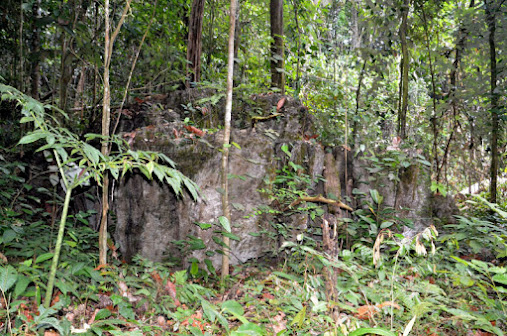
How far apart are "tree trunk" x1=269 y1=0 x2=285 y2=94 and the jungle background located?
30mm

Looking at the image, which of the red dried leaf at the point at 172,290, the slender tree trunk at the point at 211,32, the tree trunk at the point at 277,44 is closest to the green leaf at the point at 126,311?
the red dried leaf at the point at 172,290

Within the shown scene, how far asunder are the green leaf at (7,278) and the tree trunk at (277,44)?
146 inches

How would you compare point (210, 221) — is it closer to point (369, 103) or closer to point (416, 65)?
point (369, 103)

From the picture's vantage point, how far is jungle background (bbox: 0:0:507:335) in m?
1.99

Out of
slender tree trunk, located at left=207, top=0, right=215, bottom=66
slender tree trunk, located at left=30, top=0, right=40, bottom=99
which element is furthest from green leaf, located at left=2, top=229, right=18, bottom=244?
slender tree trunk, located at left=207, top=0, right=215, bottom=66

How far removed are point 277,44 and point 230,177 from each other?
2.60 meters

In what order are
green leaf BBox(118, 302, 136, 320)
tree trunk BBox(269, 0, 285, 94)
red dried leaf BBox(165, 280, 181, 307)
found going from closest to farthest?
green leaf BBox(118, 302, 136, 320) → red dried leaf BBox(165, 280, 181, 307) → tree trunk BBox(269, 0, 285, 94)

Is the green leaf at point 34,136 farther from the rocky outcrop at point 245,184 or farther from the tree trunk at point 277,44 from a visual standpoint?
the tree trunk at point 277,44

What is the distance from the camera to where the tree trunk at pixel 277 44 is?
15.6 ft

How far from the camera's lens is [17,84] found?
178 inches

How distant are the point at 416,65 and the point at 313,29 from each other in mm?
1782

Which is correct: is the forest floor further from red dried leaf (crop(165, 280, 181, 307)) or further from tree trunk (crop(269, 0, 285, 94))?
tree trunk (crop(269, 0, 285, 94))

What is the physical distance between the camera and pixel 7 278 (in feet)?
5.89

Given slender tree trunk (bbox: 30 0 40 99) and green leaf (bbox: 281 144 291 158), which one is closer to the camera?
green leaf (bbox: 281 144 291 158)
